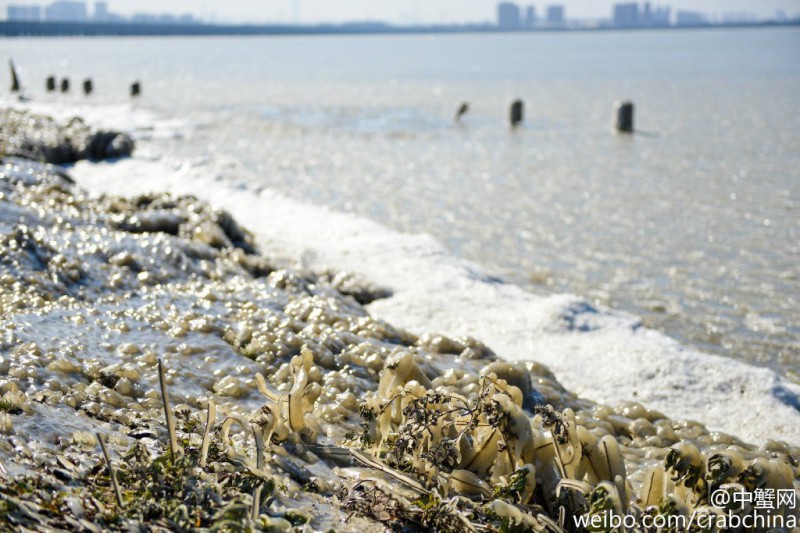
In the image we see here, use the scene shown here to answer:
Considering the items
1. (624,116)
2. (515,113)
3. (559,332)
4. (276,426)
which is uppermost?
(515,113)

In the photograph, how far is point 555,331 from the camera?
706 centimetres

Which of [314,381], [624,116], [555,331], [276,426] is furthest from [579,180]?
[276,426]

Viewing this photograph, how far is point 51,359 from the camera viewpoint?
14.8 feet

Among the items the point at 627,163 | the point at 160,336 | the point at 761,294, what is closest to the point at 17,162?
the point at 160,336

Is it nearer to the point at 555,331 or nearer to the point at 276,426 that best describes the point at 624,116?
the point at 555,331

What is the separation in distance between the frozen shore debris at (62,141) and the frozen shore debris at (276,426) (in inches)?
351

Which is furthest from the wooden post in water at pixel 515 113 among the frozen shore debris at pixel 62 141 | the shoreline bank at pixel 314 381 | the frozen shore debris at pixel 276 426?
the frozen shore debris at pixel 276 426

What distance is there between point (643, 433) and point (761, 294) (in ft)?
15.1

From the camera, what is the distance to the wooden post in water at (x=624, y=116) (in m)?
23.3

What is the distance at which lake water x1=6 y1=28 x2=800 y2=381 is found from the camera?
9250 mm

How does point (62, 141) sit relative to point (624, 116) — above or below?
below

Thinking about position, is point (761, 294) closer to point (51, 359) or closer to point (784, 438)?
point (784, 438)

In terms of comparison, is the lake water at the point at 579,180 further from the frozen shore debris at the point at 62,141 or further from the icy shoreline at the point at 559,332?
the frozen shore debris at the point at 62,141

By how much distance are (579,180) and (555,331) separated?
9690mm
